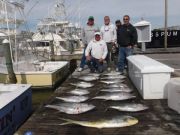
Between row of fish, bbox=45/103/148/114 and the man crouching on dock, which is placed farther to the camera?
the man crouching on dock

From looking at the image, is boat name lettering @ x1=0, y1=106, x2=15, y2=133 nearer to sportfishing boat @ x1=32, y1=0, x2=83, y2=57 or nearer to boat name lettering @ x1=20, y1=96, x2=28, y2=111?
boat name lettering @ x1=20, y1=96, x2=28, y2=111

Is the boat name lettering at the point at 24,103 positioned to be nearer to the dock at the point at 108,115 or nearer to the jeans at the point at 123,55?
the dock at the point at 108,115

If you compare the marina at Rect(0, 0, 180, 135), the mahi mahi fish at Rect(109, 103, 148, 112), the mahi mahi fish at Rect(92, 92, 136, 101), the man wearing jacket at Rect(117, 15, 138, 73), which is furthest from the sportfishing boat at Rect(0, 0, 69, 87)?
the mahi mahi fish at Rect(109, 103, 148, 112)

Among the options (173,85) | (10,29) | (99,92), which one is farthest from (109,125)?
(10,29)

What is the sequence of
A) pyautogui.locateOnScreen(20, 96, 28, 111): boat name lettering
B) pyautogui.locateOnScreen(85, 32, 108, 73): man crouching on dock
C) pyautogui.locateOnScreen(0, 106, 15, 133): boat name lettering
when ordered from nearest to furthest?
pyautogui.locateOnScreen(0, 106, 15, 133): boat name lettering → pyautogui.locateOnScreen(20, 96, 28, 111): boat name lettering → pyautogui.locateOnScreen(85, 32, 108, 73): man crouching on dock

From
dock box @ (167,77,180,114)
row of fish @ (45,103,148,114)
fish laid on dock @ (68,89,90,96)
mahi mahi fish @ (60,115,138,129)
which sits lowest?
mahi mahi fish @ (60,115,138,129)

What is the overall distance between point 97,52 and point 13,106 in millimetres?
4465

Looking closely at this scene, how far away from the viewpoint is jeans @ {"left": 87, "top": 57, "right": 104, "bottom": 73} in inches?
401

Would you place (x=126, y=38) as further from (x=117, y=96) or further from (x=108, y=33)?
(x=117, y=96)

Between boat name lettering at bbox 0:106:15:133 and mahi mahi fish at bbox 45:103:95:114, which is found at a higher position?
mahi mahi fish at bbox 45:103:95:114

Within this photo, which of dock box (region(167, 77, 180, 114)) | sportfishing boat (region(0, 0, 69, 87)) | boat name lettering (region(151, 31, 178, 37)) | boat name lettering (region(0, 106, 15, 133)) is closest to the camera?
dock box (region(167, 77, 180, 114))

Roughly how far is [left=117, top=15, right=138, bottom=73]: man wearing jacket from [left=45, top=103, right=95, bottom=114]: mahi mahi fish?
417 centimetres

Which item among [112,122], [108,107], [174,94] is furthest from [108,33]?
[112,122]

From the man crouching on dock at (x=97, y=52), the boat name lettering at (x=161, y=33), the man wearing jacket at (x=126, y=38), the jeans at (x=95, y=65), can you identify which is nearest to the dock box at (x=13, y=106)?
the man crouching on dock at (x=97, y=52)
